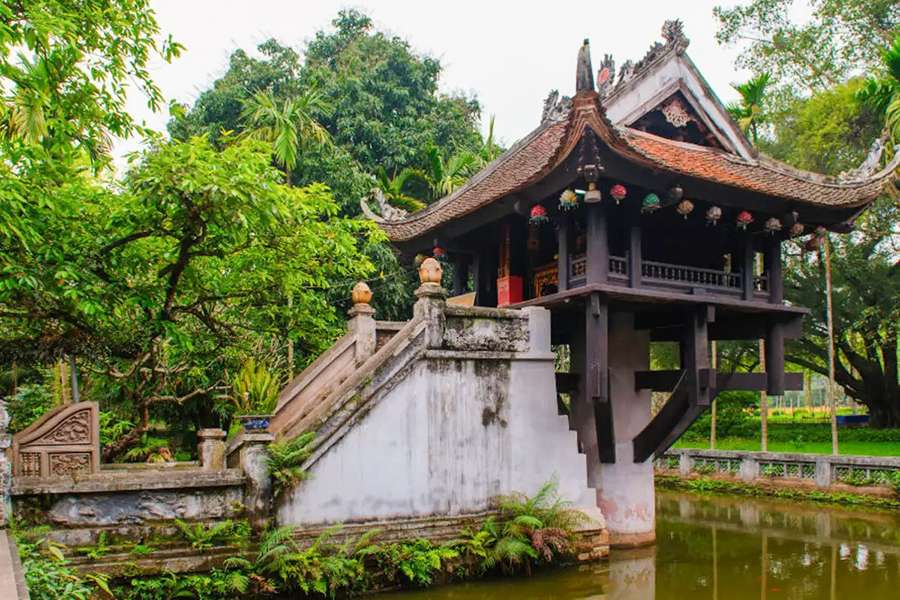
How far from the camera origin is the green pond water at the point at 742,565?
25.1 feet

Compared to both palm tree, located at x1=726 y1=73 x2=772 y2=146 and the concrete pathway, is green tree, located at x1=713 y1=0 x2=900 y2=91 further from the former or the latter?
the concrete pathway

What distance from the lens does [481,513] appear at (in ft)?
27.3

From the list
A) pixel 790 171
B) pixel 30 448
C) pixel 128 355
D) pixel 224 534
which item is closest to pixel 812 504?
pixel 790 171

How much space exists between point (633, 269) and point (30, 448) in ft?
21.2

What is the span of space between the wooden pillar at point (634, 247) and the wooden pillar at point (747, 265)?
5.91 ft

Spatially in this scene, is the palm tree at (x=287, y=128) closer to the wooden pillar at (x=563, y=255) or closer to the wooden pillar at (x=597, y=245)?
the wooden pillar at (x=563, y=255)

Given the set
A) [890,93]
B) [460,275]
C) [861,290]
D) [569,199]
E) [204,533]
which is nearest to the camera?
[204,533]

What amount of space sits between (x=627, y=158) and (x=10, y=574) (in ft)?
21.5

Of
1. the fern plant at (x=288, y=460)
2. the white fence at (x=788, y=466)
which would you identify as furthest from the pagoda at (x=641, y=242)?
the white fence at (x=788, y=466)

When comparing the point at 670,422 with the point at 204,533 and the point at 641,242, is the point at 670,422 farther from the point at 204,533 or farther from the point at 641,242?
the point at 204,533

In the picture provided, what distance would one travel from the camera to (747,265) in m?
9.73

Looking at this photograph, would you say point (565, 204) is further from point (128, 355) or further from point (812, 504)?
point (812, 504)

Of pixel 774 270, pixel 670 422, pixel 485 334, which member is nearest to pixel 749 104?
pixel 774 270

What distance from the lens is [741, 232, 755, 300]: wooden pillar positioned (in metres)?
9.64
